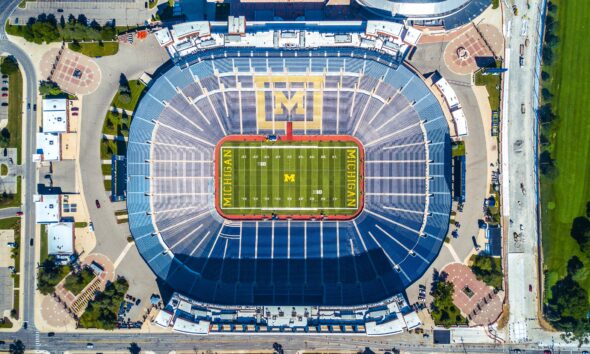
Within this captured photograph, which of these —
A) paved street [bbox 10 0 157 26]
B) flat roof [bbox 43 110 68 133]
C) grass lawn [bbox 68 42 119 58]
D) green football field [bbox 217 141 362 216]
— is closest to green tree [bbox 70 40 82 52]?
grass lawn [bbox 68 42 119 58]

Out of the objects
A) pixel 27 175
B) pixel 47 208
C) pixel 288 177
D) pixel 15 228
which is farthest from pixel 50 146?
pixel 288 177

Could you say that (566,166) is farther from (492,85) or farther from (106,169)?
(106,169)

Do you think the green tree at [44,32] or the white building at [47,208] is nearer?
the green tree at [44,32]

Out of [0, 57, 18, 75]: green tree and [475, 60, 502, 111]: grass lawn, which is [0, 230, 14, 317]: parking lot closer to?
[0, 57, 18, 75]: green tree

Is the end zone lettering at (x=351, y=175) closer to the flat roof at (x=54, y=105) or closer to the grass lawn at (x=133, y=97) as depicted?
the grass lawn at (x=133, y=97)

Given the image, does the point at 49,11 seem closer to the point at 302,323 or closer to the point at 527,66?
the point at 302,323

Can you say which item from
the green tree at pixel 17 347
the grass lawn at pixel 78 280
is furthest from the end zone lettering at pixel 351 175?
the green tree at pixel 17 347

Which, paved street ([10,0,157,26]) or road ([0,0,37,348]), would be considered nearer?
road ([0,0,37,348])
